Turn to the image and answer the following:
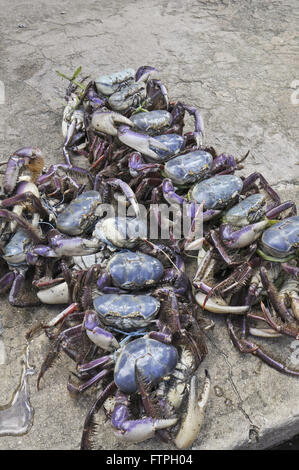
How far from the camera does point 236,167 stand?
3.77 meters

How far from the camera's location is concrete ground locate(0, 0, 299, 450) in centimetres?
264

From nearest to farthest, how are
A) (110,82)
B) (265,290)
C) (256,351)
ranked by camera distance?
(256,351) → (265,290) → (110,82)

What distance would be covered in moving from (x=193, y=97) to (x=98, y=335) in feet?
→ 11.2

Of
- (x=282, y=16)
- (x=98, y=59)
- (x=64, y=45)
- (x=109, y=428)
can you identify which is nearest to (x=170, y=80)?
(x=98, y=59)

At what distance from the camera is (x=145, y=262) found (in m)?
2.96

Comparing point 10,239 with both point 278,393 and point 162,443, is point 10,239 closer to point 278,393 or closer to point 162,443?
point 162,443

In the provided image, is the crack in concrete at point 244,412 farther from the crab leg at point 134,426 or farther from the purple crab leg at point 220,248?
the purple crab leg at point 220,248

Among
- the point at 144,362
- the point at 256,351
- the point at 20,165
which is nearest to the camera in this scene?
the point at 144,362

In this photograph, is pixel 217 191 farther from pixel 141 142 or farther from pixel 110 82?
pixel 110 82

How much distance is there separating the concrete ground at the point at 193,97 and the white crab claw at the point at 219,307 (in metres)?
0.18


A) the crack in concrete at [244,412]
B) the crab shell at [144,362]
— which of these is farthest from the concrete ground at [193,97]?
the crab shell at [144,362]

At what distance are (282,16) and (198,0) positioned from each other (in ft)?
4.51

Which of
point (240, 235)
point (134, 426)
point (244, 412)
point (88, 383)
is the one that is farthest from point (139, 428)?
point (240, 235)

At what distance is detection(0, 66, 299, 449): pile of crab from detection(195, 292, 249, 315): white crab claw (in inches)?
0.5
